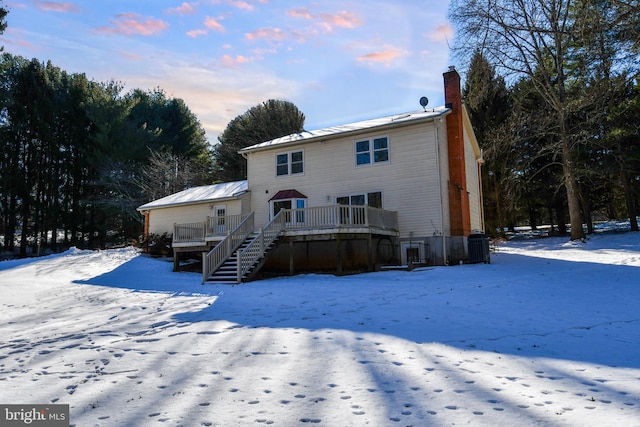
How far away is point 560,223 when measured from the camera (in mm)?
36156

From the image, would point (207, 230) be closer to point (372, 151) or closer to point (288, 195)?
point (288, 195)

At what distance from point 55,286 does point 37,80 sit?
3400 centimetres

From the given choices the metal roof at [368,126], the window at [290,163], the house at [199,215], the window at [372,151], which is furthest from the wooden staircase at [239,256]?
the metal roof at [368,126]

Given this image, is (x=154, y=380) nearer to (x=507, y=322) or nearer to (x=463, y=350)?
(x=463, y=350)

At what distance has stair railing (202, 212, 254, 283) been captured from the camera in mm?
16188

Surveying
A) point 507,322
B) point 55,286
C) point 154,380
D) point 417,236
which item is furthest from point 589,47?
point 55,286

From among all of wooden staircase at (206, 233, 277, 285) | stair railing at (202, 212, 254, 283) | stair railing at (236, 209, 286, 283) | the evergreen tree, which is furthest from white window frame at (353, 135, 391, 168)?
the evergreen tree

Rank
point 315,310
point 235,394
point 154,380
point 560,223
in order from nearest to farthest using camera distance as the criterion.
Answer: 1. point 235,394
2. point 154,380
3. point 315,310
4. point 560,223

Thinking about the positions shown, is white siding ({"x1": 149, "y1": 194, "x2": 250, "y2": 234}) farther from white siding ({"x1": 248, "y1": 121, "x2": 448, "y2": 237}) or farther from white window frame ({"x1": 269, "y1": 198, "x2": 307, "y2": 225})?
white siding ({"x1": 248, "y1": 121, "x2": 448, "y2": 237})

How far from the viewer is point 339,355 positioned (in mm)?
5684

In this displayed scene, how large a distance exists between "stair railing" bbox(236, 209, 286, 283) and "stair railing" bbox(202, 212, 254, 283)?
1010 mm

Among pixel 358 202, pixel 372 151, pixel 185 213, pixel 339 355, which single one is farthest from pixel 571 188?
pixel 339 355

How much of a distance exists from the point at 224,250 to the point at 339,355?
12383 millimetres

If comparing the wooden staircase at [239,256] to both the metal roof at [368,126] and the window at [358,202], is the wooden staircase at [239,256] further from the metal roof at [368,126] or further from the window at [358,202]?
the metal roof at [368,126]
